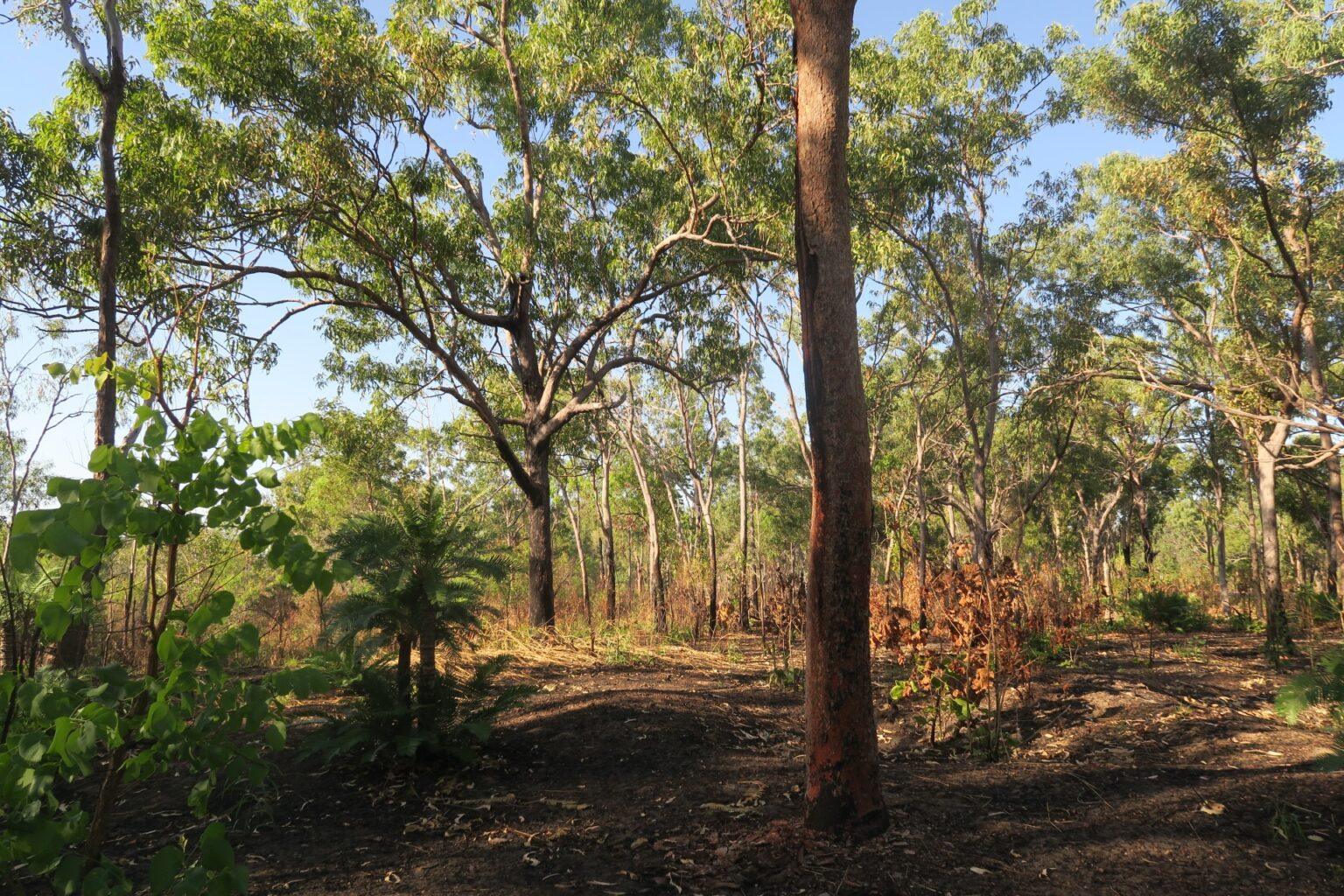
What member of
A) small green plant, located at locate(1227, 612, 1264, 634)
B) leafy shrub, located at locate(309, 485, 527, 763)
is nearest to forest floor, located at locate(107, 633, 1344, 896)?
leafy shrub, located at locate(309, 485, 527, 763)

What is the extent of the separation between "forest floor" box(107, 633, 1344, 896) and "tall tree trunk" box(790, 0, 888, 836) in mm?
277

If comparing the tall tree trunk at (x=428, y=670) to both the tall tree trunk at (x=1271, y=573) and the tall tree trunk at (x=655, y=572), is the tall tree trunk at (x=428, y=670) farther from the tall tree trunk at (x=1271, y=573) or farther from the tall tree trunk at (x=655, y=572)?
the tall tree trunk at (x=1271, y=573)

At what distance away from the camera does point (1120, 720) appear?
528 cm

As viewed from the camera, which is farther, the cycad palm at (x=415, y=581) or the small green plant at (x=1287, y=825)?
the cycad palm at (x=415, y=581)

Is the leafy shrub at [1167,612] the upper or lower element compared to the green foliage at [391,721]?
lower

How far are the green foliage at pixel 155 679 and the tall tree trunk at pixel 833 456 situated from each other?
2.28m

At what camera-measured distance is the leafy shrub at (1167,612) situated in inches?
482

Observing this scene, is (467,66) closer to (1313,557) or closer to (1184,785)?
(1184,785)

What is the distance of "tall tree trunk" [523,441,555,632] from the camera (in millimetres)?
10508

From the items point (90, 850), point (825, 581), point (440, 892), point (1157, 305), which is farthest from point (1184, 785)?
point (1157, 305)

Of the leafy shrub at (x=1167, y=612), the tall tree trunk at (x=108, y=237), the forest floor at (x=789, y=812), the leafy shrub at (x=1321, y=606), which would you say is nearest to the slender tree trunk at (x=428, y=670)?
the forest floor at (x=789, y=812)

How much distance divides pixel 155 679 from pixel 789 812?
283cm

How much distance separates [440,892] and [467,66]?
10.0m

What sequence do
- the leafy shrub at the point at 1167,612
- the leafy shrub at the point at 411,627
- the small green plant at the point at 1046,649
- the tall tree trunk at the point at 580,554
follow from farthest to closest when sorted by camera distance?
1. the tall tree trunk at the point at 580,554
2. the leafy shrub at the point at 1167,612
3. the small green plant at the point at 1046,649
4. the leafy shrub at the point at 411,627
